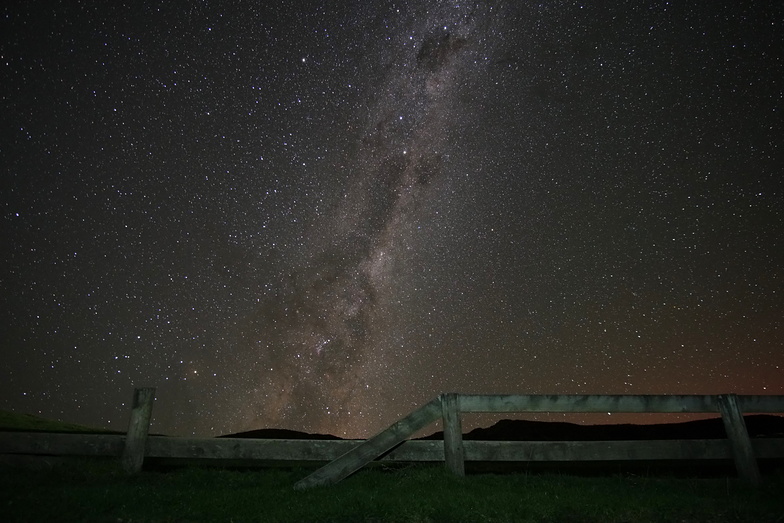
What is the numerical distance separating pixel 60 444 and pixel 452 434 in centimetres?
526

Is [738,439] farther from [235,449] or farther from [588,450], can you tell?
[235,449]

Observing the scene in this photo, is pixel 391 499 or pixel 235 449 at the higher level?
pixel 235 449

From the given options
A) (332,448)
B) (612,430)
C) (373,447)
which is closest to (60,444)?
(332,448)

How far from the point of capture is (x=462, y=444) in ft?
19.2

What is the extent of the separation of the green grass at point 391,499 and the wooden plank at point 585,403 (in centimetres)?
85

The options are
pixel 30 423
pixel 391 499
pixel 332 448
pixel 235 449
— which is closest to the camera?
pixel 391 499

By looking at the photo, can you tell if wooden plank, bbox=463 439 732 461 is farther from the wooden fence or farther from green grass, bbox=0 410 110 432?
green grass, bbox=0 410 110 432

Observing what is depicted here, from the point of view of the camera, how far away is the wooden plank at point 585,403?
235 inches

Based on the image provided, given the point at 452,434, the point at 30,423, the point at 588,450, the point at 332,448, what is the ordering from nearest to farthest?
1. the point at 452,434
2. the point at 588,450
3. the point at 332,448
4. the point at 30,423

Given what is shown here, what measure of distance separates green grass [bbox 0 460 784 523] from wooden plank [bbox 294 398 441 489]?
0.49 feet

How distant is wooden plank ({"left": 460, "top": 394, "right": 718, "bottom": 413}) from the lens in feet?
19.6

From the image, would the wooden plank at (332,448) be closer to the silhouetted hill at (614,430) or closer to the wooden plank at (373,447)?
the wooden plank at (373,447)

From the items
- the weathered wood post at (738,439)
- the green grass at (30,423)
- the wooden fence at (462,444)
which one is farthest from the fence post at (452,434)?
the green grass at (30,423)

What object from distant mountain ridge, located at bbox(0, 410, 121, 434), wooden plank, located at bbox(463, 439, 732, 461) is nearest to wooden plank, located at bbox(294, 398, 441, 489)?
wooden plank, located at bbox(463, 439, 732, 461)
